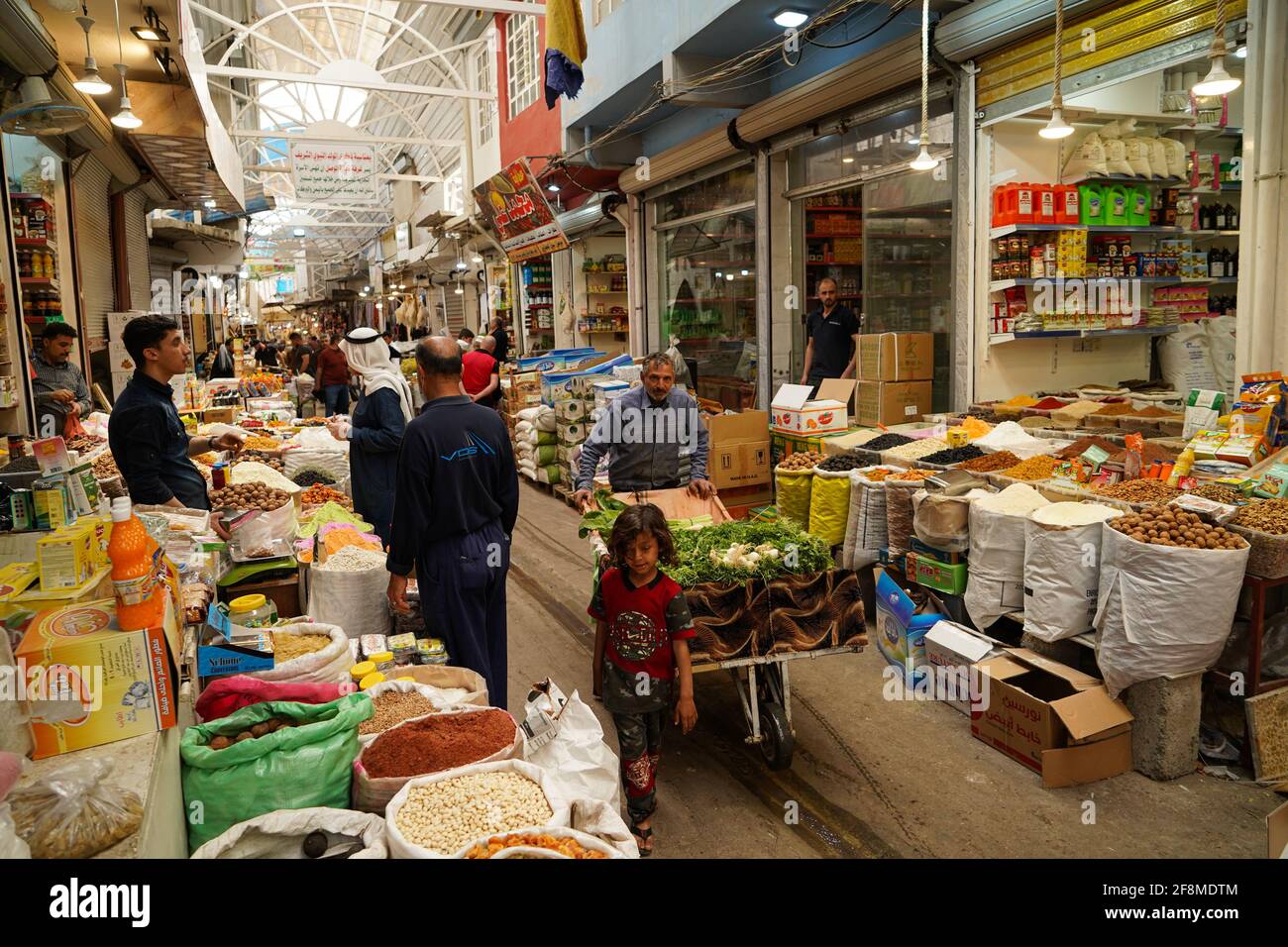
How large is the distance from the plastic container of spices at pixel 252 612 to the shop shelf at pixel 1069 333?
18.1 ft

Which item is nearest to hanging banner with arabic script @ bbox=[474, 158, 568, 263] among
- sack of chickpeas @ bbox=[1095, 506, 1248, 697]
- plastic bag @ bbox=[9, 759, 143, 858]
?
sack of chickpeas @ bbox=[1095, 506, 1248, 697]

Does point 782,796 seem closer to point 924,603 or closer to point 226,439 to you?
point 924,603

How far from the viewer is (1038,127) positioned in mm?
6492

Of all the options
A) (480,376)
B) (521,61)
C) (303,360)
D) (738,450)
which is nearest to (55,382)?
(480,376)

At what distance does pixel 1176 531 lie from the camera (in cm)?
372

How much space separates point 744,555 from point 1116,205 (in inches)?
191

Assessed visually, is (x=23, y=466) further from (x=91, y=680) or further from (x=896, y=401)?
(x=896, y=401)

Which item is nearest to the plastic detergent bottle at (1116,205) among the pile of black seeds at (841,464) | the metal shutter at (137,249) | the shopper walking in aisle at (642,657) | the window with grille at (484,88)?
the pile of black seeds at (841,464)

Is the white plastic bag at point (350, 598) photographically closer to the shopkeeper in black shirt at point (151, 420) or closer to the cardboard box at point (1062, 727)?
the shopkeeper in black shirt at point (151, 420)

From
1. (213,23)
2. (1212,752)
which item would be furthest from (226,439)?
(213,23)

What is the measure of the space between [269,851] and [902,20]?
8121 millimetres

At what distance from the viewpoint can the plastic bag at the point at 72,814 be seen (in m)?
1.71

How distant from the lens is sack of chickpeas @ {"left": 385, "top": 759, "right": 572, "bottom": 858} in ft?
6.76

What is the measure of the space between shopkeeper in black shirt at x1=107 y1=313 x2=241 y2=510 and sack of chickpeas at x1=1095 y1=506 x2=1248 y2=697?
4.44 m
